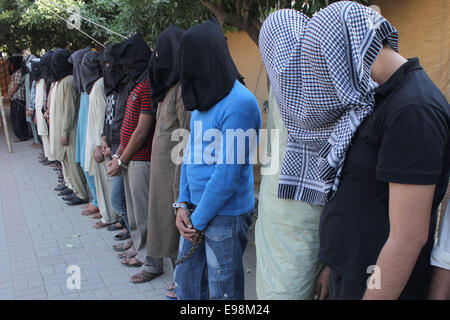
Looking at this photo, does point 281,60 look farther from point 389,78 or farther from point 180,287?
point 180,287

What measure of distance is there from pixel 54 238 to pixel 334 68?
4305mm

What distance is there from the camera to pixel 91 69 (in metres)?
4.61

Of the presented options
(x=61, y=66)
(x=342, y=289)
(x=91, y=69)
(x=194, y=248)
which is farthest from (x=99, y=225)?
(x=342, y=289)

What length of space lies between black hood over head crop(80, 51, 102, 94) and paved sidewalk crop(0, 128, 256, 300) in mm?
1827

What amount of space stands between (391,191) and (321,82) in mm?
437

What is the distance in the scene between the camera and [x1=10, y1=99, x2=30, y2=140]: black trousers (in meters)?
10.3

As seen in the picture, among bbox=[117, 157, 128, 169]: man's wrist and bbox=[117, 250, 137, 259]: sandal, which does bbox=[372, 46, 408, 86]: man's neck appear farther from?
bbox=[117, 250, 137, 259]: sandal

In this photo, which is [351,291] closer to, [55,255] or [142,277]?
[142,277]

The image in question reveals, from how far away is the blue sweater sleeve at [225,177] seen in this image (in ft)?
6.82

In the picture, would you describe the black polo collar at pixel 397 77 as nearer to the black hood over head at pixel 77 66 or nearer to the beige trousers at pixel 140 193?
the beige trousers at pixel 140 193

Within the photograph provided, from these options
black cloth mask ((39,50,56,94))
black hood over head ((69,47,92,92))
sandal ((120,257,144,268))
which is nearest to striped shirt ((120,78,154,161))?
sandal ((120,257,144,268))

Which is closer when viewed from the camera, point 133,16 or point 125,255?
point 125,255

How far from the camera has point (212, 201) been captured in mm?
2113

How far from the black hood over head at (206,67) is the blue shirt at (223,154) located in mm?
52
